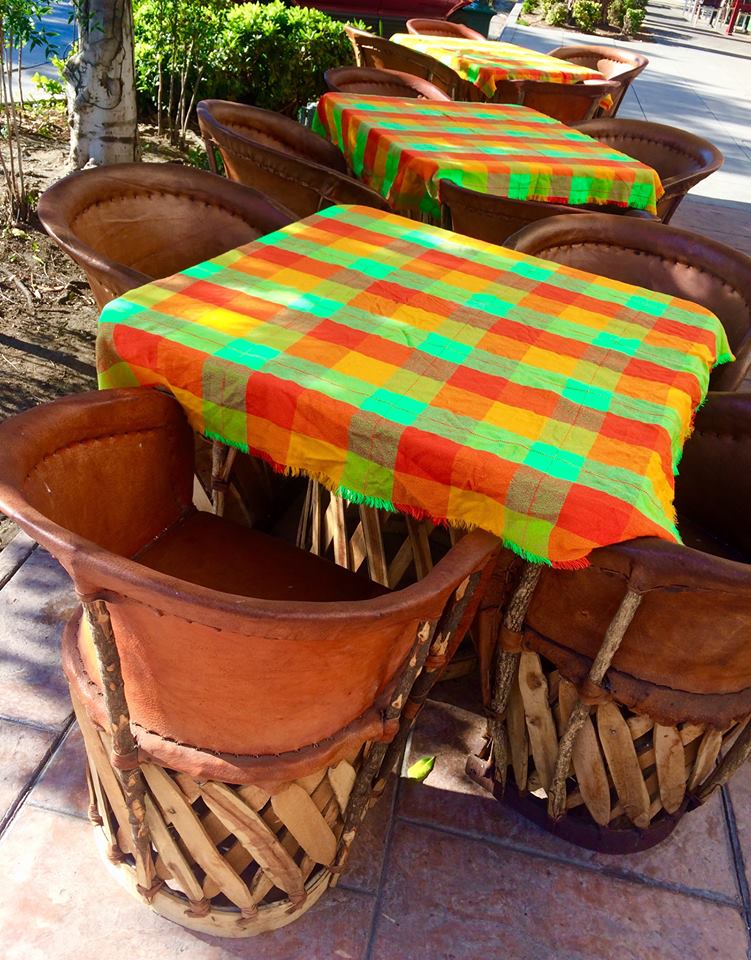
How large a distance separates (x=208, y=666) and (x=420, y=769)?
43.6 inches

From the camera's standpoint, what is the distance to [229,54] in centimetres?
632

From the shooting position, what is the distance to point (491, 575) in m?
1.91

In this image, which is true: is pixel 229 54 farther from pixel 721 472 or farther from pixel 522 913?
pixel 522 913

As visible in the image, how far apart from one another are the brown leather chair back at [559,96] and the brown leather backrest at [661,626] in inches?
178

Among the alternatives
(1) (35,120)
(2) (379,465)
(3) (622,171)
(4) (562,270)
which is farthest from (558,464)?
(1) (35,120)

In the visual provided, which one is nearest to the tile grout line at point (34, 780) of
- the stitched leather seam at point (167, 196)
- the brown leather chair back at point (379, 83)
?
the stitched leather seam at point (167, 196)

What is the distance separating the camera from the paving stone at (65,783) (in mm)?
2049

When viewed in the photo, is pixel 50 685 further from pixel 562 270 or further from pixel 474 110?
pixel 474 110

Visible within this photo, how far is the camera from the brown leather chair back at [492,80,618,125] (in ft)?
17.9

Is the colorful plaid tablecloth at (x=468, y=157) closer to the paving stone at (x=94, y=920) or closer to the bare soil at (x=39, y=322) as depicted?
the bare soil at (x=39, y=322)

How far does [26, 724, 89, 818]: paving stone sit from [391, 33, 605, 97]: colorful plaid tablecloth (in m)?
4.83

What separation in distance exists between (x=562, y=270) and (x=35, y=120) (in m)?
5.19

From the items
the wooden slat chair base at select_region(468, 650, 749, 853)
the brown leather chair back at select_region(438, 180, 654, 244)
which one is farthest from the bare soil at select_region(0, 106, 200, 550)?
the wooden slat chair base at select_region(468, 650, 749, 853)

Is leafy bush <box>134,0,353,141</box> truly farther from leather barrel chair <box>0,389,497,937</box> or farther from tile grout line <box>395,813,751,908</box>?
tile grout line <box>395,813,751,908</box>
